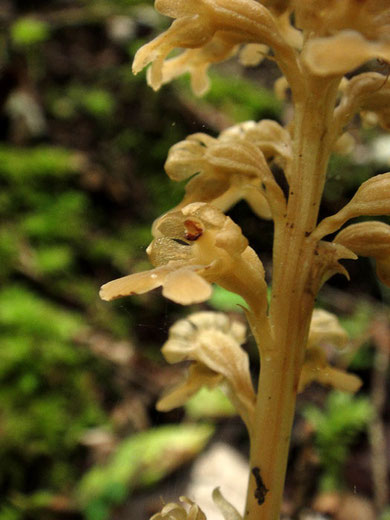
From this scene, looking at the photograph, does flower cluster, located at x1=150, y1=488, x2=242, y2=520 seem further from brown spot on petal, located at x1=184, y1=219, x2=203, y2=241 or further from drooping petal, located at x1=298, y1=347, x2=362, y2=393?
brown spot on petal, located at x1=184, y1=219, x2=203, y2=241

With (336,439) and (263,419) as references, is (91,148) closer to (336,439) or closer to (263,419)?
(336,439)

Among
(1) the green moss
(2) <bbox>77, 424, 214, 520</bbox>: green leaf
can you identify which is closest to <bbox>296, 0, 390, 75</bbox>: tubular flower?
(2) <bbox>77, 424, 214, 520</bbox>: green leaf

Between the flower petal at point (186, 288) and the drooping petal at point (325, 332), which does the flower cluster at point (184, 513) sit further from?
the flower petal at point (186, 288)

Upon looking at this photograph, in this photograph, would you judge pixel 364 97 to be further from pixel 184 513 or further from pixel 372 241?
pixel 184 513

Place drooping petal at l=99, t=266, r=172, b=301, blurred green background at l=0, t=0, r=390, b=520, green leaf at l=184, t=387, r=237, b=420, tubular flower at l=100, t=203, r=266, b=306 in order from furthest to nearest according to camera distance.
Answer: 1. green leaf at l=184, t=387, r=237, b=420
2. blurred green background at l=0, t=0, r=390, b=520
3. tubular flower at l=100, t=203, r=266, b=306
4. drooping petal at l=99, t=266, r=172, b=301

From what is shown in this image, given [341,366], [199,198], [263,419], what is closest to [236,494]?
[341,366]
